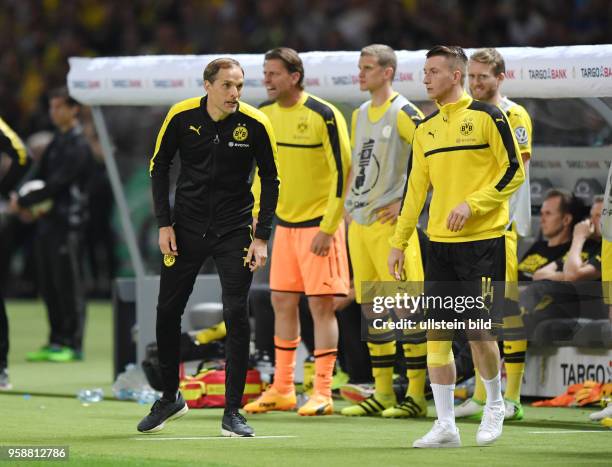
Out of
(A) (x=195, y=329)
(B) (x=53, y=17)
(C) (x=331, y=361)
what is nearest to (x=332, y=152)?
(C) (x=331, y=361)

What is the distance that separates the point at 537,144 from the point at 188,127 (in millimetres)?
3348

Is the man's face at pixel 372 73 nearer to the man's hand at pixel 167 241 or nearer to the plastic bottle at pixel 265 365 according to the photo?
the man's hand at pixel 167 241

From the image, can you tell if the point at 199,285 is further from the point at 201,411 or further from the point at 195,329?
the point at 201,411

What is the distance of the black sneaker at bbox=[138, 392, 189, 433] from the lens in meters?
8.33

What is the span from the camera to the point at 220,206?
820cm

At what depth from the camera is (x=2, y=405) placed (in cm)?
994

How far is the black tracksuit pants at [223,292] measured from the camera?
26.7ft

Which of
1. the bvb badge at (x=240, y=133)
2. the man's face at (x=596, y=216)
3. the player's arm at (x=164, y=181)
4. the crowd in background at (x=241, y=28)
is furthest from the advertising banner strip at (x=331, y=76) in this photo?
the crowd in background at (x=241, y=28)

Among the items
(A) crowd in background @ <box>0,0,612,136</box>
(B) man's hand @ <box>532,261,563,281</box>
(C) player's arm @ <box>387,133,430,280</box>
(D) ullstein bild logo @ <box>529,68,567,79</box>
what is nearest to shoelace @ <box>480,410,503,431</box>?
(C) player's arm @ <box>387,133,430,280</box>

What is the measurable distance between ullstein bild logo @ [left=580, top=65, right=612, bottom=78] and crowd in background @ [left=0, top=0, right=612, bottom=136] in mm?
7128

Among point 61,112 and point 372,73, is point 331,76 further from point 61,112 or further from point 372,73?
point 61,112

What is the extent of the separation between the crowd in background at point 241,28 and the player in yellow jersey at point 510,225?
7.11 metres

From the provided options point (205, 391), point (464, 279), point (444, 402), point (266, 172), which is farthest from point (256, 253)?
point (205, 391)

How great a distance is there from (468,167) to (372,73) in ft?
5.22
